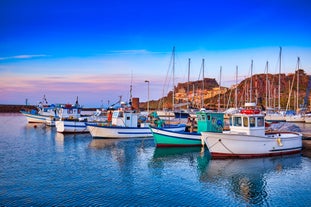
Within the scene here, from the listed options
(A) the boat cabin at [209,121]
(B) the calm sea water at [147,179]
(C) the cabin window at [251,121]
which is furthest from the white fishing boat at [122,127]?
(C) the cabin window at [251,121]

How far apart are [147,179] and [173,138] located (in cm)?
1187

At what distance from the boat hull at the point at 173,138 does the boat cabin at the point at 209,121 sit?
1040mm

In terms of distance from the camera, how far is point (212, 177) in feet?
59.3

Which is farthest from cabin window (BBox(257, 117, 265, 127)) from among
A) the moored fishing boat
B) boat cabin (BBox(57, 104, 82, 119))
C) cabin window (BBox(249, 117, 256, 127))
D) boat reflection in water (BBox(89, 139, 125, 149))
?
boat cabin (BBox(57, 104, 82, 119))

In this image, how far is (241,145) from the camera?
22703mm

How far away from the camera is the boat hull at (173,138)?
29.0 meters

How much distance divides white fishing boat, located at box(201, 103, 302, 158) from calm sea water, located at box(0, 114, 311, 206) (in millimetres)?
803

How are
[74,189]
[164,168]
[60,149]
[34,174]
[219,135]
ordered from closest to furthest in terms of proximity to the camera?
1. [74,189]
2. [34,174]
3. [164,168]
4. [219,135]
5. [60,149]

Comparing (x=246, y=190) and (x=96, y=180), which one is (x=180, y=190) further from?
(x=96, y=180)

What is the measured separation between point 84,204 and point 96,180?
12.8 feet

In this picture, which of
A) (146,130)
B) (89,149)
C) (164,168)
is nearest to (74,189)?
(164,168)

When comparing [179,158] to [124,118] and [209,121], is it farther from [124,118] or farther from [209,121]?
[124,118]

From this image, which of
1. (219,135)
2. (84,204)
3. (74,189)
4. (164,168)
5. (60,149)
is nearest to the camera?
(84,204)

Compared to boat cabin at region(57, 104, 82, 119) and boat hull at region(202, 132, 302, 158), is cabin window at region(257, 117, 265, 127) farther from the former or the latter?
boat cabin at region(57, 104, 82, 119)
